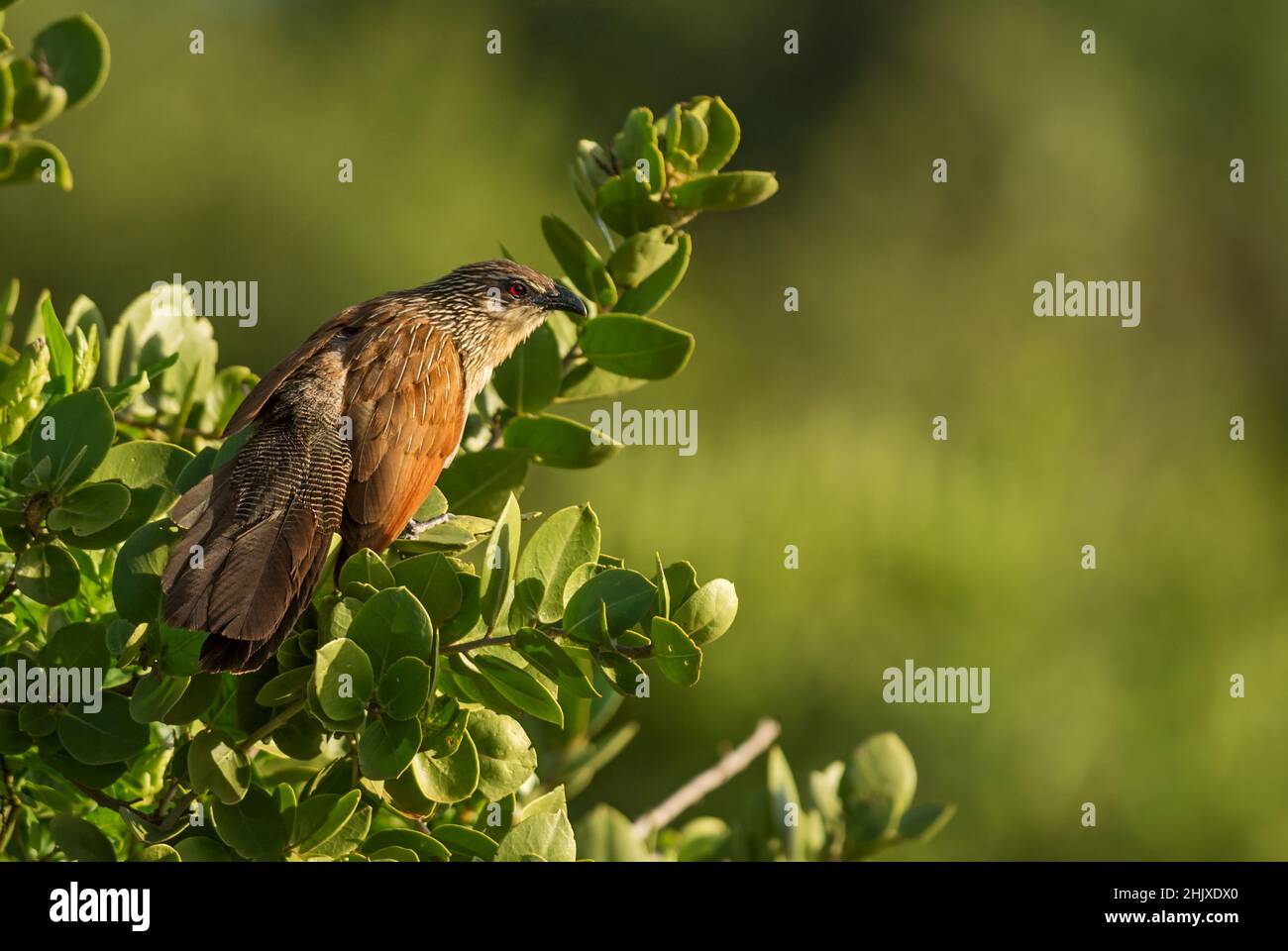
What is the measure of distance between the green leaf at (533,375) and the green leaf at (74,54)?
785 millimetres

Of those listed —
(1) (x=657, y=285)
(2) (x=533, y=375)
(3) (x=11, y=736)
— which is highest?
(1) (x=657, y=285)

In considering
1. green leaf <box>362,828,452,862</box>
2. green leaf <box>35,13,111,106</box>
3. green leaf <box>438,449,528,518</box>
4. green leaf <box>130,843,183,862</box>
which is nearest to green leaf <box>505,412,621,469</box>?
green leaf <box>438,449,528,518</box>

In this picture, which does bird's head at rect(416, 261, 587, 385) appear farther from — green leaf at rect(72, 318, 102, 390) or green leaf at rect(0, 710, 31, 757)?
green leaf at rect(0, 710, 31, 757)

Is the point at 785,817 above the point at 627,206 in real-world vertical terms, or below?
below

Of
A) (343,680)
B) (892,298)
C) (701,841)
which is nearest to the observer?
(343,680)

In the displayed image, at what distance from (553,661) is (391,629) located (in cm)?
20

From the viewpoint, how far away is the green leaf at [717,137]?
6.43ft

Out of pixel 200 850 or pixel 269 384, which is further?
pixel 269 384

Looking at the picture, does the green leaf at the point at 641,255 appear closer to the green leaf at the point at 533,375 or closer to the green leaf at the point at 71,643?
the green leaf at the point at 533,375

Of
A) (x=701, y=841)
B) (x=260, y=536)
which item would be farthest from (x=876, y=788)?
(x=260, y=536)

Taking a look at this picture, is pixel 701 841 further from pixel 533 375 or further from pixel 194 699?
pixel 194 699

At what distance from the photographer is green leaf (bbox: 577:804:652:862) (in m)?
1.97

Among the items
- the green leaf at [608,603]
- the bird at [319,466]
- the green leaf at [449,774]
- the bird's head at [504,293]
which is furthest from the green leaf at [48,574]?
the bird's head at [504,293]

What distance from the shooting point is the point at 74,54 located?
A: 2053mm
